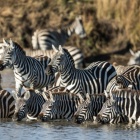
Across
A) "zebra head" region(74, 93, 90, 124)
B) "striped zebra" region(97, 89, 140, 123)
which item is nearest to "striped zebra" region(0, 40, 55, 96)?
"zebra head" region(74, 93, 90, 124)

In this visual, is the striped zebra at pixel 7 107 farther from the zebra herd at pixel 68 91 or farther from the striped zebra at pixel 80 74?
the striped zebra at pixel 80 74

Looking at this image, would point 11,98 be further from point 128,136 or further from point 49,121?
point 128,136

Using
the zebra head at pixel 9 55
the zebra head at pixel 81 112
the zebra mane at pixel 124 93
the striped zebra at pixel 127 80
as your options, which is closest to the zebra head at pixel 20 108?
the zebra head at pixel 81 112

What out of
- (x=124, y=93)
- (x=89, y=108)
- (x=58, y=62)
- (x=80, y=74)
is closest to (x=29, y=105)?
(x=89, y=108)

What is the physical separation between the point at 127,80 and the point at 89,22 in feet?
60.9

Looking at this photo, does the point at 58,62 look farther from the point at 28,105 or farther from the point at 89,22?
the point at 89,22

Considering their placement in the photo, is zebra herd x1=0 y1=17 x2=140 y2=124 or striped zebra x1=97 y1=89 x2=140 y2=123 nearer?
striped zebra x1=97 y1=89 x2=140 y2=123

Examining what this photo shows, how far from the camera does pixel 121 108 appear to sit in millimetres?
19688

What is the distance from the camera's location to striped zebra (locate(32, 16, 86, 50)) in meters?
38.9

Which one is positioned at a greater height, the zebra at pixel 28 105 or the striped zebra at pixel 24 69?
the striped zebra at pixel 24 69

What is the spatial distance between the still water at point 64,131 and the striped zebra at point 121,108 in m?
0.20

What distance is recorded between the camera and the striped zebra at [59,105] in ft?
65.2

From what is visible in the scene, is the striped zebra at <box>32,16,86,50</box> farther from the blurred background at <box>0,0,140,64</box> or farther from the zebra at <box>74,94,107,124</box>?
the zebra at <box>74,94,107,124</box>

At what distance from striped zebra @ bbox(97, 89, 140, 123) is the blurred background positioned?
17.7m
